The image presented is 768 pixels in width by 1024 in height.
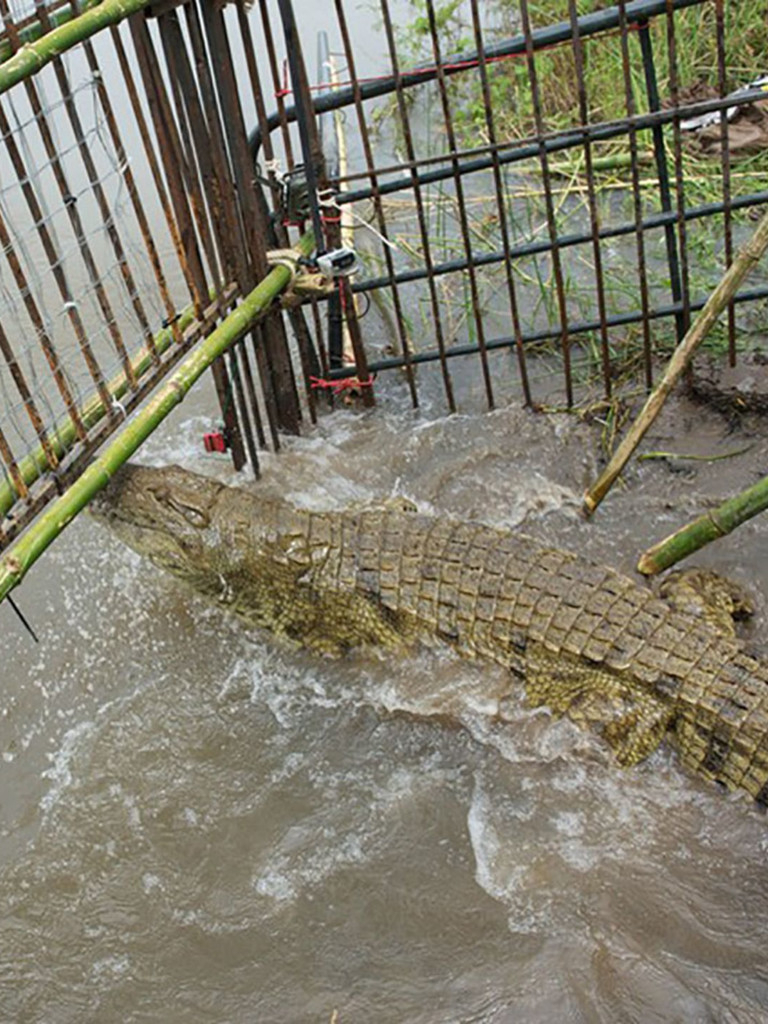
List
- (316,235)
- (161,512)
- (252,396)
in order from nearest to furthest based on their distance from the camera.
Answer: (161,512) < (316,235) < (252,396)

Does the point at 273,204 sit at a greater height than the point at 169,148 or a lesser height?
lesser

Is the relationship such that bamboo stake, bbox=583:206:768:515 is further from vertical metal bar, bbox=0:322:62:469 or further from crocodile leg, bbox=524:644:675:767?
vertical metal bar, bbox=0:322:62:469

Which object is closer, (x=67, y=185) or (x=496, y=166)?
(x=67, y=185)

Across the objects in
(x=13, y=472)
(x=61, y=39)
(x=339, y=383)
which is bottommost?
(x=339, y=383)

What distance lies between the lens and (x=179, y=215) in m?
3.92

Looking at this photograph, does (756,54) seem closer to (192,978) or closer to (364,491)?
(364,491)

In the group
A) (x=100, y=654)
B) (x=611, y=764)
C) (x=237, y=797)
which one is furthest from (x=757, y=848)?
(x=100, y=654)

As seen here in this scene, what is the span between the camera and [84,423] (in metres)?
3.46

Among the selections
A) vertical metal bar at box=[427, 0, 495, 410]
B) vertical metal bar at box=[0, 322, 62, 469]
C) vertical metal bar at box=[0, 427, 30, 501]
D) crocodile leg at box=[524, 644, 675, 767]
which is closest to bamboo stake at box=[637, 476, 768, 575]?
crocodile leg at box=[524, 644, 675, 767]

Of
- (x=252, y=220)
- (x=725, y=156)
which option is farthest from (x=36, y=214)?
(x=725, y=156)

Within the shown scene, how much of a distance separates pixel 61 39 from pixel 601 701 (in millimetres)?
2607

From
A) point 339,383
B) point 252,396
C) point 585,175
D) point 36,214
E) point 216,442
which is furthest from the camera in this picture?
point 585,175

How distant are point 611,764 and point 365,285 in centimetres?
237

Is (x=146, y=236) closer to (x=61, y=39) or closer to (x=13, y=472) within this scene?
(x=61, y=39)
